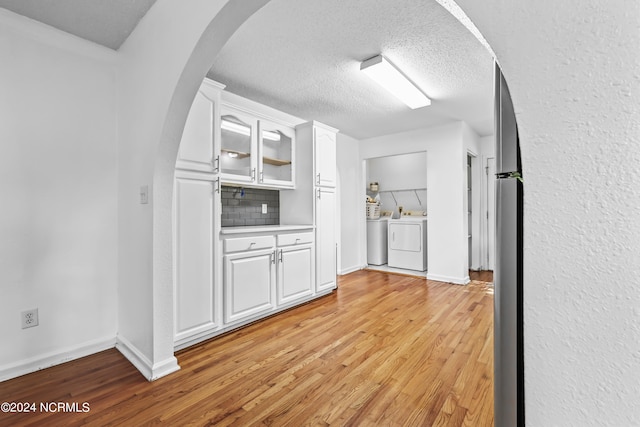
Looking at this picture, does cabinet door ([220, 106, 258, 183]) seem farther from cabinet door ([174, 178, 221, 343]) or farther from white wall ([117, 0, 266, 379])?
white wall ([117, 0, 266, 379])

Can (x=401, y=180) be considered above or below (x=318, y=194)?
above

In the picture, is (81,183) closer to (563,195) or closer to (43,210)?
(43,210)

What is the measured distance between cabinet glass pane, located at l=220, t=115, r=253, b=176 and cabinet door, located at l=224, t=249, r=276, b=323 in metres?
Result: 0.86

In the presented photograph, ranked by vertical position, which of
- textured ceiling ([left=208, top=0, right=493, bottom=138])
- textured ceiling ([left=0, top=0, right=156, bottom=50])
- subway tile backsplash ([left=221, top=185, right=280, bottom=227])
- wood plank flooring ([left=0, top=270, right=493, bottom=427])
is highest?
textured ceiling ([left=0, top=0, right=156, bottom=50])

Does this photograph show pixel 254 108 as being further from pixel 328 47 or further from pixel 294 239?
pixel 294 239

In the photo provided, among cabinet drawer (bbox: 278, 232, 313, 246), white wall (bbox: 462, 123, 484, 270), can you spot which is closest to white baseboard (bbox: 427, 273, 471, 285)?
white wall (bbox: 462, 123, 484, 270)

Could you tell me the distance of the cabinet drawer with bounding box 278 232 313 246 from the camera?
9.84 ft

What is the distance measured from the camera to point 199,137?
2297 millimetres

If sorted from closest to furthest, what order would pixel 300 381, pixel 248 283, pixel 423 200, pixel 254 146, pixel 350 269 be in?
pixel 300 381 < pixel 248 283 < pixel 254 146 < pixel 350 269 < pixel 423 200

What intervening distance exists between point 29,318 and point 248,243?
1537 mm

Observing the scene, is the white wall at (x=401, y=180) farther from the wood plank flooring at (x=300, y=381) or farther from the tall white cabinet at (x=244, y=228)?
the wood plank flooring at (x=300, y=381)

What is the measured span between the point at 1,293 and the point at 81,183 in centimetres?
84

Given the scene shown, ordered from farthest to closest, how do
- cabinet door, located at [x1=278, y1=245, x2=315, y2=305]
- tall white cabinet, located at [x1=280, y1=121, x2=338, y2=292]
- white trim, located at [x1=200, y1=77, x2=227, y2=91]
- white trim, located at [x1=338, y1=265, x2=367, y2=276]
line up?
white trim, located at [x1=338, y1=265, x2=367, y2=276] < tall white cabinet, located at [x1=280, y1=121, x2=338, y2=292] < cabinet door, located at [x1=278, y1=245, x2=315, y2=305] < white trim, located at [x1=200, y1=77, x2=227, y2=91]

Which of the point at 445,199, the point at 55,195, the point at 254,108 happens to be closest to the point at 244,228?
the point at 55,195
